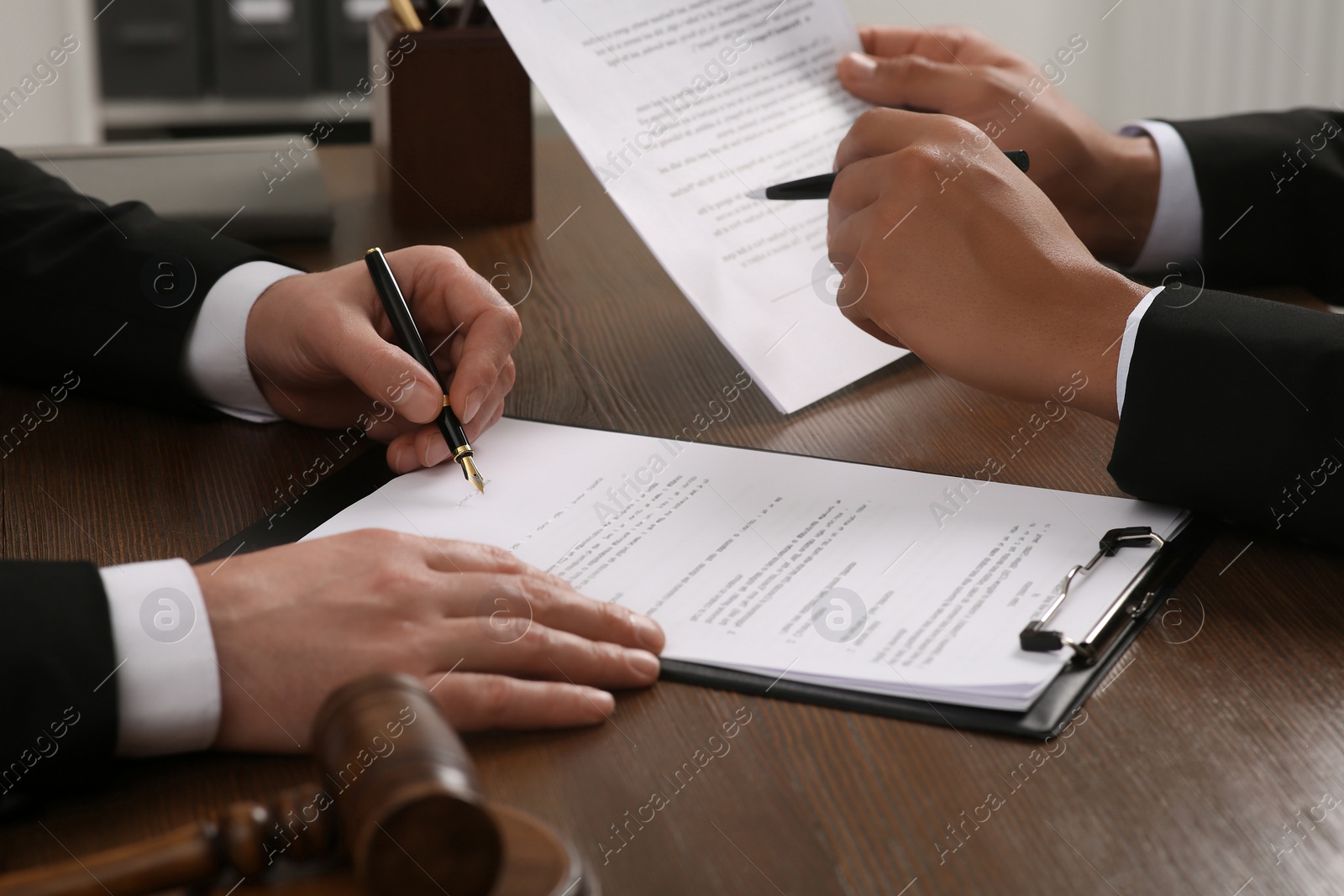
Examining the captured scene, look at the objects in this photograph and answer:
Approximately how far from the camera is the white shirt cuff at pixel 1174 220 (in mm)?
1252

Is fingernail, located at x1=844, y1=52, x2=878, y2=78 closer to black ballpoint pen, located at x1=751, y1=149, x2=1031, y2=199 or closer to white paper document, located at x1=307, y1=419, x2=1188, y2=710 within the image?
black ballpoint pen, located at x1=751, y1=149, x2=1031, y2=199

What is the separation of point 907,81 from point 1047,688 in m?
0.84

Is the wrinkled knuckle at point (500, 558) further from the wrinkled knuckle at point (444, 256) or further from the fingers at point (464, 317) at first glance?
the wrinkled knuckle at point (444, 256)

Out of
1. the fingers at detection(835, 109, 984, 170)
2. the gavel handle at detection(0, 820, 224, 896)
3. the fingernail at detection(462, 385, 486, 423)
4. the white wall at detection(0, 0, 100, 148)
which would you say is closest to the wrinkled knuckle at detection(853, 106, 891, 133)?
the fingers at detection(835, 109, 984, 170)

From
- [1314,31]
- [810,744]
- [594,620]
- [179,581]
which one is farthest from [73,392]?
[1314,31]

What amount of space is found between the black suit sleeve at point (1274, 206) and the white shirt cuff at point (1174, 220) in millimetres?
10

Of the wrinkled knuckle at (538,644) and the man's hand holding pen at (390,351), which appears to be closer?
the wrinkled knuckle at (538,644)

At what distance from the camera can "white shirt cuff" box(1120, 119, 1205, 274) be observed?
1.25 meters

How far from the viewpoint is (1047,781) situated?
0.52m

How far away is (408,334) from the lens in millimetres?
878

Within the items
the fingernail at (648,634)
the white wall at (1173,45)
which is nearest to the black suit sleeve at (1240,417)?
the fingernail at (648,634)

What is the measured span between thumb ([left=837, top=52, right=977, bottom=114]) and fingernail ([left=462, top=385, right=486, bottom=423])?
0.62 m

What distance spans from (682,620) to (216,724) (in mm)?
241

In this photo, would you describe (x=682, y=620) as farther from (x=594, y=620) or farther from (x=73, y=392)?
(x=73, y=392)
